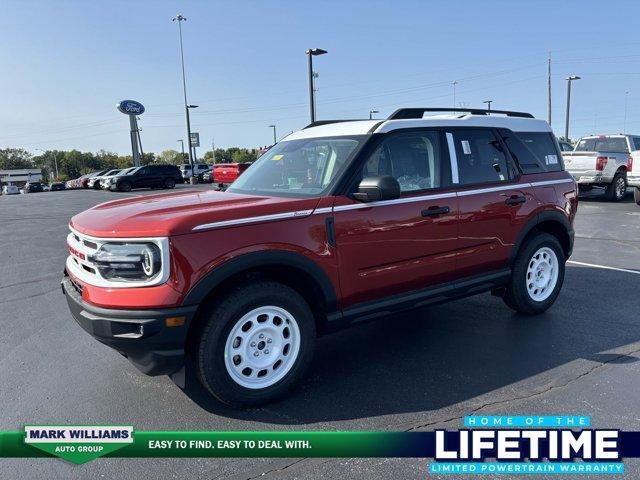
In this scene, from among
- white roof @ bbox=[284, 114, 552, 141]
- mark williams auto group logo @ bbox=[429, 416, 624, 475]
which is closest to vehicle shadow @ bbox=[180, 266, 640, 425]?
mark williams auto group logo @ bbox=[429, 416, 624, 475]

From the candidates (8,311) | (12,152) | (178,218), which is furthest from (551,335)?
(12,152)

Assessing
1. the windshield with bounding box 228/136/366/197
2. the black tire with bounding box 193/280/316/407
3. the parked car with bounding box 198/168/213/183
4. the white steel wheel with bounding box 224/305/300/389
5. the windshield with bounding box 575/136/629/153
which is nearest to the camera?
the black tire with bounding box 193/280/316/407

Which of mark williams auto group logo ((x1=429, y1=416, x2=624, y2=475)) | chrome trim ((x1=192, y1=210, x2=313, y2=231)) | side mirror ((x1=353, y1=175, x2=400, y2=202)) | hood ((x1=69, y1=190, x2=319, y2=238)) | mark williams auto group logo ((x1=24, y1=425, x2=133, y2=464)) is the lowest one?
mark williams auto group logo ((x1=429, y1=416, x2=624, y2=475))

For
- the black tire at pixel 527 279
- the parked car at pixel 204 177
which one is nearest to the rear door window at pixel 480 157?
the black tire at pixel 527 279

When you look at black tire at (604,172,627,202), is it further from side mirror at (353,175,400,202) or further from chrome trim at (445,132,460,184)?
side mirror at (353,175,400,202)

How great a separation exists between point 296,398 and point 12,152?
149m

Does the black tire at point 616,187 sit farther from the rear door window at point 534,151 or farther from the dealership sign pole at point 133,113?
the dealership sign pole at point 133,113

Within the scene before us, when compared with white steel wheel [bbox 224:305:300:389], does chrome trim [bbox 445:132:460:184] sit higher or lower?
higher

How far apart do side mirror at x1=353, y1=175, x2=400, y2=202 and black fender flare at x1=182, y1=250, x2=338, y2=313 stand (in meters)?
0.61

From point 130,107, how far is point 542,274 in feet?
144

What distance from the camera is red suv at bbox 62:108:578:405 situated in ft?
9.80

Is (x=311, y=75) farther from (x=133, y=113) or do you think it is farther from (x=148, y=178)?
(x=133, y=113)

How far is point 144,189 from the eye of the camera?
1246 inches

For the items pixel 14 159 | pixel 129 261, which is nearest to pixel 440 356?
pixel 129 261
